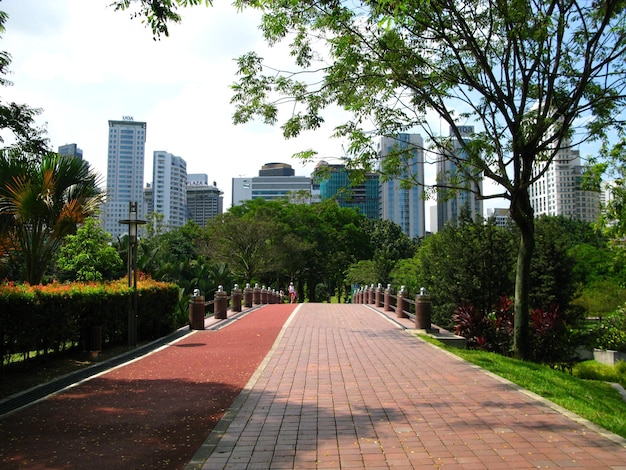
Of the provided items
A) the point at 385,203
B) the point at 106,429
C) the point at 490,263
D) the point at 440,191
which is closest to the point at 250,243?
the point at 490,263

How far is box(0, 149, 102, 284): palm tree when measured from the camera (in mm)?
10156

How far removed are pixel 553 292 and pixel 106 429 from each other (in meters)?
17.5

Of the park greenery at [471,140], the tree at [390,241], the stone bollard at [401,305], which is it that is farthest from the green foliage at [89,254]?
the tree at [390,241]

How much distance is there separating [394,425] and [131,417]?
301cm

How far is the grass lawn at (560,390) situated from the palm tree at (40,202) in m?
8.69

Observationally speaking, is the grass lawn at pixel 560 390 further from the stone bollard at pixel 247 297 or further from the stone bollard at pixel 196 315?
the stone bollard at pixel 247 297

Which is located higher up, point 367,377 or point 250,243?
point 250,243

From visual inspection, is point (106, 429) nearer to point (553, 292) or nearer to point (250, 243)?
point (553, 292)

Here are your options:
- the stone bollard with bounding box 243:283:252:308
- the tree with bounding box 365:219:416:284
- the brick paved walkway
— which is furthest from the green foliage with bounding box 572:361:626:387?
the tree with bounding box 365:219:416:284

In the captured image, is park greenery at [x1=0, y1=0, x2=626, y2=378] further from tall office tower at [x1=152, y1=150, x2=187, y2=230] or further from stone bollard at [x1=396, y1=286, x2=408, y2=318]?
tall office tower at [x1=152, y1=150, x2=187, y2=230]

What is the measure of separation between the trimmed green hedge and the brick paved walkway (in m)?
3.80

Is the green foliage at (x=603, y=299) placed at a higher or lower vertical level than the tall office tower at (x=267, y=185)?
lower

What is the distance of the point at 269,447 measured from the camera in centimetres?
494

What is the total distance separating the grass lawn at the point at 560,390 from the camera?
6.04m
